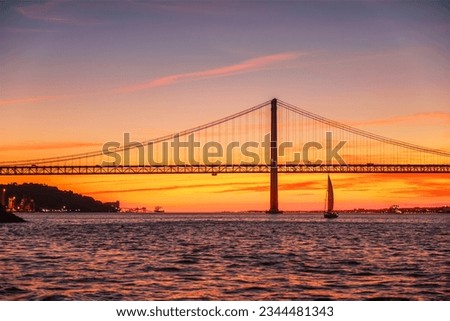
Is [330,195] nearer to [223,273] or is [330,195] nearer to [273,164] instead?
[273,164]

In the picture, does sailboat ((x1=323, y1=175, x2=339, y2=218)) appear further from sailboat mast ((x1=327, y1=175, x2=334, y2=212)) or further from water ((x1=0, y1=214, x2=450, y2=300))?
water ((x1=0, y1=214, x2=450, y2=300))

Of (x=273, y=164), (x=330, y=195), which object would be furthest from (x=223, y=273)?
(x=330, y=195)

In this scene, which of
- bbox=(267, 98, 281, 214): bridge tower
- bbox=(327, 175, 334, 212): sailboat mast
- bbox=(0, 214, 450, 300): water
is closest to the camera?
bbox=(0, 214, 450, 300): water

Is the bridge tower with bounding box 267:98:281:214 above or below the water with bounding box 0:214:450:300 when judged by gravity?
above

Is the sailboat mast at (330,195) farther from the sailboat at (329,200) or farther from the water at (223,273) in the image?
the water at (223,273)

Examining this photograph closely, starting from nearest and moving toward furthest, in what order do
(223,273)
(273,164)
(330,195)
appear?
(223,273)
(273,164)
(330,195)

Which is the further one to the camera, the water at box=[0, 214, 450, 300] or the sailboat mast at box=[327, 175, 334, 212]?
the sailboat mast at box=[327, 175, 334, 212]

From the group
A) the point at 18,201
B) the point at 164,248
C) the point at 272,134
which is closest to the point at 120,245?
the point at 164,248

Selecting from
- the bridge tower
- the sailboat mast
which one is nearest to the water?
the bridge tower

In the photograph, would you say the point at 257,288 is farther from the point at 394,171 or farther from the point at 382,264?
the point at 394,171

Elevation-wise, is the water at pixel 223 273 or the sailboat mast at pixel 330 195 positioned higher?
the sailboat mast at pixel 330 195

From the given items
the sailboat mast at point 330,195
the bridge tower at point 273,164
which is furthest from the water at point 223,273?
the sailboat mast at point 330,195
